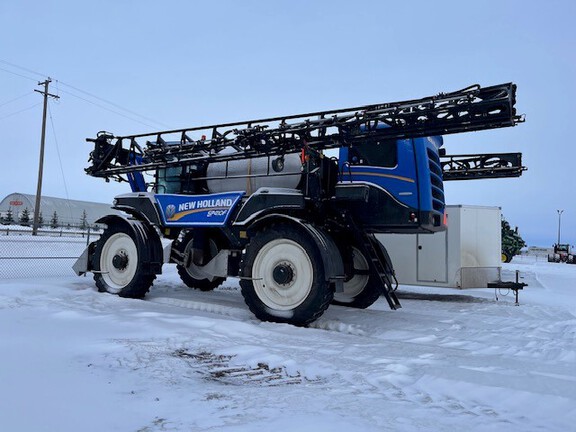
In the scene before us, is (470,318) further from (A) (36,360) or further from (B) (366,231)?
(A) (36,360)

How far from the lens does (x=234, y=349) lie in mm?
4930

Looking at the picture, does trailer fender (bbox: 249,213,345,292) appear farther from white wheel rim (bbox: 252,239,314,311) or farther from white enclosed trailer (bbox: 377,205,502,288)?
white enclosed trailer (bbox: 377,205,502,288)

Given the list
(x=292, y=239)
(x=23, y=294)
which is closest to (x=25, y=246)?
(x=23, y=294)

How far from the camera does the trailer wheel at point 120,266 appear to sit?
28.5ft

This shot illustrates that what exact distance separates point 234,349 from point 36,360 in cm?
193

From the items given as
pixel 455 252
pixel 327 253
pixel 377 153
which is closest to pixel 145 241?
pixel 327 253

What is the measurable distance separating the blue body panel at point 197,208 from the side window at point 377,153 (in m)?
2.09

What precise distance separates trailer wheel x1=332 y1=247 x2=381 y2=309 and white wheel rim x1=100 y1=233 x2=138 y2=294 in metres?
4.23

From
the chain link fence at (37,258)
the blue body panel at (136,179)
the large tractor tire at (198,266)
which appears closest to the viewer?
the large tractor tire at (198,266)

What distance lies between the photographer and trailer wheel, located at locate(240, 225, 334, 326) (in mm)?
6359

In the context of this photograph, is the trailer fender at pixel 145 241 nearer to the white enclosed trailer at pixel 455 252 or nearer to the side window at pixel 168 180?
the side window at pixel 168 180

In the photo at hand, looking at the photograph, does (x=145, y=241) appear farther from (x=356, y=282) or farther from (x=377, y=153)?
(x=377, y=153)

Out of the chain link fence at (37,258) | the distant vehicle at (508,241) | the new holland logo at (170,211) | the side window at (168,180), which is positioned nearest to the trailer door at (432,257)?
the side window at (168,180)

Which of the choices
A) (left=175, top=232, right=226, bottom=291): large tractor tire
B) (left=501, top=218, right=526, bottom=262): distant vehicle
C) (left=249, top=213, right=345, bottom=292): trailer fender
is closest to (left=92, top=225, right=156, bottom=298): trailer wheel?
(left=175, top=232, right=226, bottom=291): large tractor tire
